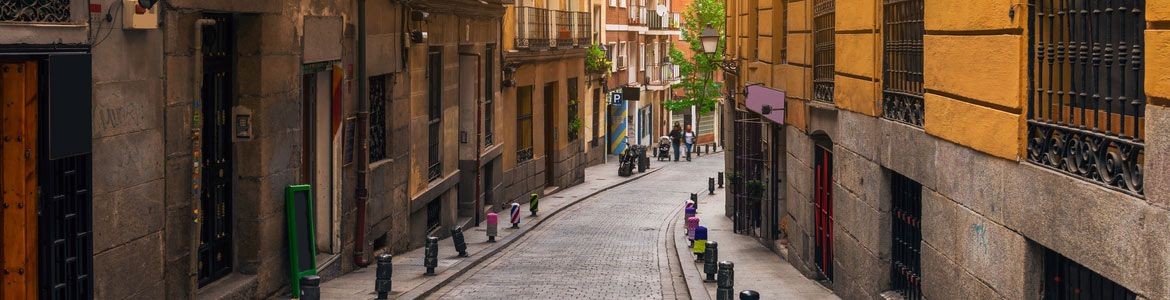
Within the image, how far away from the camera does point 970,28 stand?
1232 centimetres

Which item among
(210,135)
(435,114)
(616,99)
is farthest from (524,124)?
(210,135)

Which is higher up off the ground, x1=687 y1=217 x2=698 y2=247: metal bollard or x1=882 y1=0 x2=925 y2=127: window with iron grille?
x1=882 y1=0 x2=925 y2=127: window with iron grille

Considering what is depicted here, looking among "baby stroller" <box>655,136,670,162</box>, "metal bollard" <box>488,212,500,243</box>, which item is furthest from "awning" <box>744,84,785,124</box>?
"baby stroller" <box>655,136,670,162</box>

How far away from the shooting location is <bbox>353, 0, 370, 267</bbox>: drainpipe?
66.5 ft

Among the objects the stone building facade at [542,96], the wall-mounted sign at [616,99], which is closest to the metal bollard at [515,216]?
the stone building facade at [542,96]

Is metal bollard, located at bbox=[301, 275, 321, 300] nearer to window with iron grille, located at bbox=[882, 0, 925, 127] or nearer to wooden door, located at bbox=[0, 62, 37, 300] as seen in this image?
wooden door, located at bbox=[0, 62, 37, 300]

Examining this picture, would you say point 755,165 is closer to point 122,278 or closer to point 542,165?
point 542,165

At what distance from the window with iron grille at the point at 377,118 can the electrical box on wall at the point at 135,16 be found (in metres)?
8.96

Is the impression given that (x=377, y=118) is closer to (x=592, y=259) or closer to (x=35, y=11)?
(x=592, y=259)

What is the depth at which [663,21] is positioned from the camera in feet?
228

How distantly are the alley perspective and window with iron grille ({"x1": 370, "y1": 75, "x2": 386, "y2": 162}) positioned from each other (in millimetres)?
75

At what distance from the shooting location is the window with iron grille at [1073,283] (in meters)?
9.48

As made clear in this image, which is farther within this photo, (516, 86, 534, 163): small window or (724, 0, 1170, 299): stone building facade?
(516, 86, 534, 163): small window

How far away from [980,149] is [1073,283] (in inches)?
76.3
